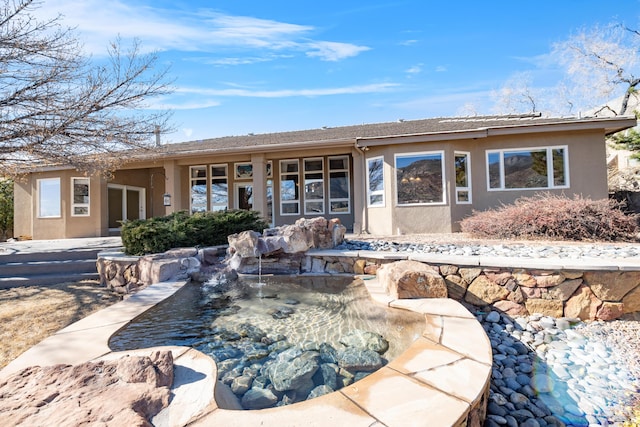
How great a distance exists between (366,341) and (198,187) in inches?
462

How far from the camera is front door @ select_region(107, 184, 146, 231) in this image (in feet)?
39.9

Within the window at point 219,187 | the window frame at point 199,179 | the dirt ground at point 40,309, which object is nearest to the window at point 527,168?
the dirt ground at point 40,309

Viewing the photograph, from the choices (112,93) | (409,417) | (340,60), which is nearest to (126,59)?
(112,93)

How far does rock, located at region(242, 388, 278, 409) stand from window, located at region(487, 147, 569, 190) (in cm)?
890

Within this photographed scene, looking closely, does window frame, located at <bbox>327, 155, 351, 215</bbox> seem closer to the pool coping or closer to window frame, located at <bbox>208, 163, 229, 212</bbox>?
window frame, located at <bbox>208, 163, 229, 212</bbox>

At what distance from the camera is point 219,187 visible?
12.4 metres

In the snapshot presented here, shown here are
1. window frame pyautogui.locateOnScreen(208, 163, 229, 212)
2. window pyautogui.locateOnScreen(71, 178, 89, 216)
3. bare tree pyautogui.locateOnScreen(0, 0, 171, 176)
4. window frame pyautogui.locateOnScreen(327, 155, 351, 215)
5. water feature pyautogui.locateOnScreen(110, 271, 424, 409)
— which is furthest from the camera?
window frame pyautogui.locateOnScreen(208, 163, 229, 212)

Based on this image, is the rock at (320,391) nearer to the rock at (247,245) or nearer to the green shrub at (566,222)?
the rock at (247,245)

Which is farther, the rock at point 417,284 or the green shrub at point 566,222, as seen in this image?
the green shrub at point 566,222

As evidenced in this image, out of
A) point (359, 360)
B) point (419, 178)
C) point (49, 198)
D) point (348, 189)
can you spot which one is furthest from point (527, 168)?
point (49, 198)

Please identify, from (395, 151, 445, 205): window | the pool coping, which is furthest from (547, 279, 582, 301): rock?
(395, 151, 445, 205): window

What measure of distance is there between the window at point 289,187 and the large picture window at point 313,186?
34 centimetres

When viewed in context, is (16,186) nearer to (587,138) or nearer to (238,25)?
(238,25)

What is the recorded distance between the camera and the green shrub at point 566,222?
18.7 feet
